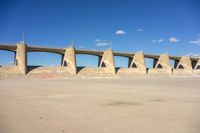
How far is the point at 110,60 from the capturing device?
62438 mm

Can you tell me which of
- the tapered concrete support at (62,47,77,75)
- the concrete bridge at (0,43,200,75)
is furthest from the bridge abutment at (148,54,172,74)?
the tapered concrete support at (62,47,77,75)

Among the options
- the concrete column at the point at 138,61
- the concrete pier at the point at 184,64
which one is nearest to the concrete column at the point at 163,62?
the concrete column at the point at 138,61

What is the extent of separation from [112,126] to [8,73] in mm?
42828

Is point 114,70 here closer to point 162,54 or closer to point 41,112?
point 162,54

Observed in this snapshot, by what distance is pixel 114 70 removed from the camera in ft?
202

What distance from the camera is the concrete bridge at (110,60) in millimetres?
49000

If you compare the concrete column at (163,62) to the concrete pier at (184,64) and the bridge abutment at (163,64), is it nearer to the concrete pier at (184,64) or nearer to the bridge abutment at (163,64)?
the bridge abutment at (163,64)

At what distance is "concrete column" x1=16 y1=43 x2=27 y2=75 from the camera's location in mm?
47616

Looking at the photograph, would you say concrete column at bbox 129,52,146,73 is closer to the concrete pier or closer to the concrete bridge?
the concrete bridge

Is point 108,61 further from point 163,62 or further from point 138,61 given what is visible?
point 163,62

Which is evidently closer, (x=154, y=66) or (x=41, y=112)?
(x=41, y=112)

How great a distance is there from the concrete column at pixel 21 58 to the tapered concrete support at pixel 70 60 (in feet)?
34.2

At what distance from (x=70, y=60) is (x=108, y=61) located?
37.6 feet

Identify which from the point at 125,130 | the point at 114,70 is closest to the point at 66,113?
the point at 125,130
